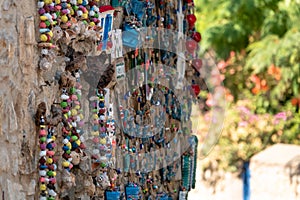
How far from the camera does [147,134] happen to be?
3564 mm

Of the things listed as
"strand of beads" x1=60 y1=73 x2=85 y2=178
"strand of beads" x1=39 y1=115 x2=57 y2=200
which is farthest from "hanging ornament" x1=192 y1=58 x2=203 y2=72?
"strand of beads" x1=39 y1=115 x2=57 y2=200

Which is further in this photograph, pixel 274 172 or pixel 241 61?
pixel 241 61

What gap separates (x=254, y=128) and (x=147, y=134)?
3.84 meters

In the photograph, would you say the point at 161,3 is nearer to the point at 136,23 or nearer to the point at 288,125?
the point at 136,23

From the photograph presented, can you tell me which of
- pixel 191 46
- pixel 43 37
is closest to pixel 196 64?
pixel 191 46

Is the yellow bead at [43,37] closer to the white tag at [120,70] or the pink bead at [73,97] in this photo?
the pink bead at [73,97]

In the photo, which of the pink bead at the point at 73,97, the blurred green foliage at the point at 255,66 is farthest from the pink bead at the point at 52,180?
the blurred green foliage at the point at 255,66

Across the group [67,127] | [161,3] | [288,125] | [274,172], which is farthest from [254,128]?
[67,127]

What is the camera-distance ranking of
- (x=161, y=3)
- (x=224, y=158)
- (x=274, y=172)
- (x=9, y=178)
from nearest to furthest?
1. (x=9, y=178)
2. (x=161, y=3)
3. (x=274, y=172)
4. (x=224, y=158)

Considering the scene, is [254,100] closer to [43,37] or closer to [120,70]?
[120,70]

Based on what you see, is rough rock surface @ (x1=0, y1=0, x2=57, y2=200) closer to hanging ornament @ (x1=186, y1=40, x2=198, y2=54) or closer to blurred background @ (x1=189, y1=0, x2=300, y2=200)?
hanging ornament @ (x1=186, y1=40, x2=198, y2=54)

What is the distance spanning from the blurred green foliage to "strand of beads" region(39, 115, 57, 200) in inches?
171

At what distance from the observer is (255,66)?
25.4ft

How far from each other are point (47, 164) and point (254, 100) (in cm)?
539
